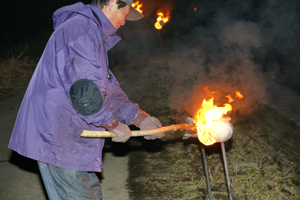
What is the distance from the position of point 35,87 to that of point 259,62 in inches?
361

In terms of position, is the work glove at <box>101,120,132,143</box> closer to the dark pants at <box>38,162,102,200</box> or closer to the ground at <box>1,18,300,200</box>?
the dark pants at <box>38,162,102,200</box>

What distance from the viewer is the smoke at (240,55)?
6.53 m

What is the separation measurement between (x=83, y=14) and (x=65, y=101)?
672mm

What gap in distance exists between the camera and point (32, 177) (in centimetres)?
385

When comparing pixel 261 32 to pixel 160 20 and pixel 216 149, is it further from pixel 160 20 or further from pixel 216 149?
pixel 216 149

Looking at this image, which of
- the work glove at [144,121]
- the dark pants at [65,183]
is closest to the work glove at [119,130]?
the dark pants at [65,183]

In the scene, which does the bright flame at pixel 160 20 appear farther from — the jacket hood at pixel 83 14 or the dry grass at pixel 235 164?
the jacket hood at pixel 83 14

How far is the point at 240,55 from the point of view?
8109 mm

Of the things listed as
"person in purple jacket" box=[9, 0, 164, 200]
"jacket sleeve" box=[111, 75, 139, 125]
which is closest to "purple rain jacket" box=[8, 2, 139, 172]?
"person in purple jacket" box=[9, 0, 164, 200]

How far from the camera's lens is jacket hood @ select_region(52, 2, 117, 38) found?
2033 mm

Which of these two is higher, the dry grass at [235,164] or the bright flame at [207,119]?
the bright flame at [207,119]

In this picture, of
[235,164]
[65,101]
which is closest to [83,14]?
[65,101]

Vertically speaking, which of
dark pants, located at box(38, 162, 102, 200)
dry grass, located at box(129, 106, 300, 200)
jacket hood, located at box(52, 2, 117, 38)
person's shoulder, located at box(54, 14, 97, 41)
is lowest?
dry grass, located at box(129, 106, 300, 200)

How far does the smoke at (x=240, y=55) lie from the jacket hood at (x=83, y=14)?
3.65 meters
